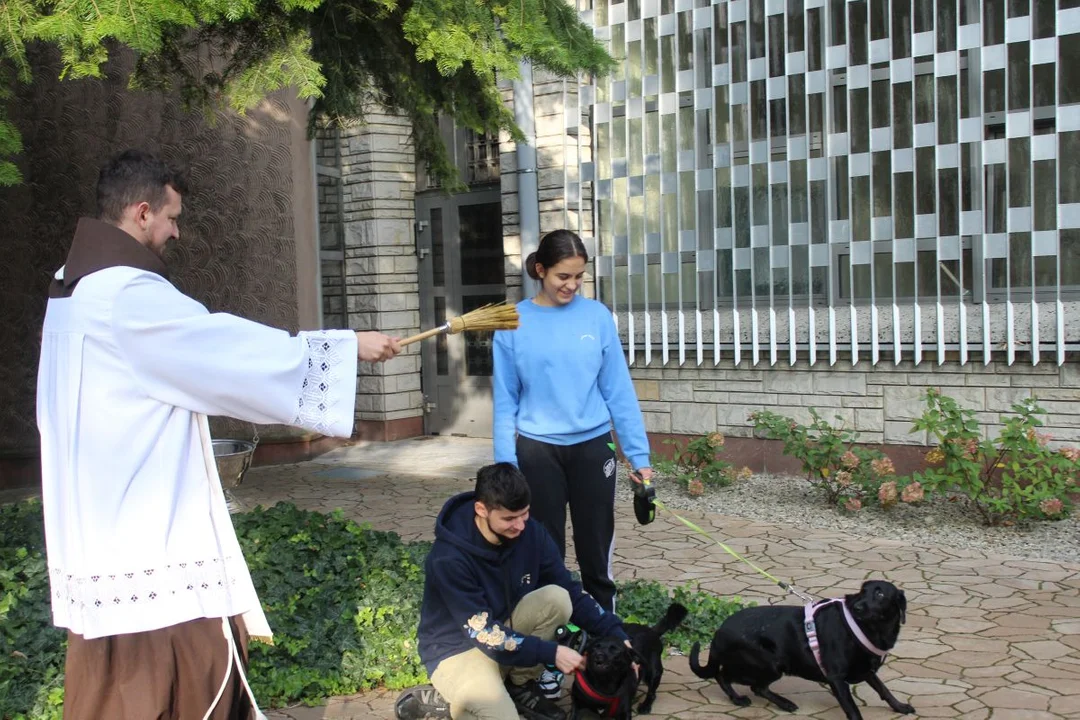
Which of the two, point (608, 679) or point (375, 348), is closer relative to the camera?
point (375, 348)

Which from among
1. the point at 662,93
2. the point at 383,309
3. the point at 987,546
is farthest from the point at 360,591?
the point at 383,309

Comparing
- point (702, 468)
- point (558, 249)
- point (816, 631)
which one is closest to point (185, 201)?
point (702, 468)

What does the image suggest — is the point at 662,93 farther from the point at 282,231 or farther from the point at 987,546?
the point at 987,546

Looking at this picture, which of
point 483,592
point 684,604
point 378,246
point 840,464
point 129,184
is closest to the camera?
point 129,184

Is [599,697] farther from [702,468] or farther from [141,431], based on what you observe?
[702,468]

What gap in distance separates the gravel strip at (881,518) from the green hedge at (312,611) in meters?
1.98

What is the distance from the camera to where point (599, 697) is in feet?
13.5

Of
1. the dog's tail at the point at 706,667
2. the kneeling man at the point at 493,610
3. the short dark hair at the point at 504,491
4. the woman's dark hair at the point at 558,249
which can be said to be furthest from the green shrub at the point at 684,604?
the woman's dark hair at the point at 558,249

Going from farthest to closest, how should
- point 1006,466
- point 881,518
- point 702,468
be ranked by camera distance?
point 702,468 → point 881,518 → point 1006,466

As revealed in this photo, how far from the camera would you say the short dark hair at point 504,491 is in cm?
391

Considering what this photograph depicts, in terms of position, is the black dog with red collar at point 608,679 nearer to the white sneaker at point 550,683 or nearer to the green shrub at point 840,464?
the white sneaker at point 550,683

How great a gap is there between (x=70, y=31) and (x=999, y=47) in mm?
6014

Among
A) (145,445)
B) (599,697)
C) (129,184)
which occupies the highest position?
(129,184)

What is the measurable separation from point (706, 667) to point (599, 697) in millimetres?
574
